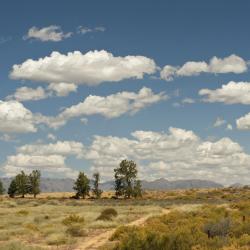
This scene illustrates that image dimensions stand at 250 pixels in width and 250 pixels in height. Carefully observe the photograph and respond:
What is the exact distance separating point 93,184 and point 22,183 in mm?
19376

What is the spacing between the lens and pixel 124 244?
22078mm

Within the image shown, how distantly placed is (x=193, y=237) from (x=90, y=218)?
73.8 feet

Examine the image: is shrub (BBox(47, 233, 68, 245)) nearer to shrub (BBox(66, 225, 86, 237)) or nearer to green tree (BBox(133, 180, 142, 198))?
shrub (BBox(66, 225, 86, 237))

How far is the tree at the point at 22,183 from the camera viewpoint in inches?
5036

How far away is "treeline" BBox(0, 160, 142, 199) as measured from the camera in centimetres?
11562

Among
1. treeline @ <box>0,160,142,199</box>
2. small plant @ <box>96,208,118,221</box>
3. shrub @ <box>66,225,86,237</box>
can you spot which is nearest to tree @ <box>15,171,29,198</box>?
treeline @ <box>0,160,142,199</box>

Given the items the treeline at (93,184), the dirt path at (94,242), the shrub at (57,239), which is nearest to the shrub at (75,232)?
the dirt path at (94,242)

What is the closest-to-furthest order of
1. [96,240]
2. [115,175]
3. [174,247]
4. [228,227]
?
[174,247] → [228,227] → [96,240] → [115,175]

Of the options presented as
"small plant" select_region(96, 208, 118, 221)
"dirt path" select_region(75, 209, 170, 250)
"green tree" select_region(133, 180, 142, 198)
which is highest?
"green tree" select_region(133, 180, 142, 198)

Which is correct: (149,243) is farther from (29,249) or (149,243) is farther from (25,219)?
(25,219)

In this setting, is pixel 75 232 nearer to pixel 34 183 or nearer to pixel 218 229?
pixel 218 229

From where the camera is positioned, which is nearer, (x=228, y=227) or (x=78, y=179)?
(x=228, y=227)

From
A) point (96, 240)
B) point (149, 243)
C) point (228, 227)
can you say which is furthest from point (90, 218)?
point (149, 243)

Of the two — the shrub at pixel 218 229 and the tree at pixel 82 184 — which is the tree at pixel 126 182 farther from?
the shrub at pixel 218 229
